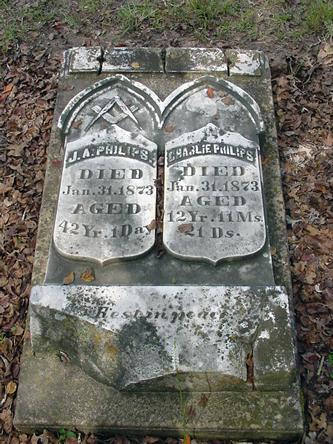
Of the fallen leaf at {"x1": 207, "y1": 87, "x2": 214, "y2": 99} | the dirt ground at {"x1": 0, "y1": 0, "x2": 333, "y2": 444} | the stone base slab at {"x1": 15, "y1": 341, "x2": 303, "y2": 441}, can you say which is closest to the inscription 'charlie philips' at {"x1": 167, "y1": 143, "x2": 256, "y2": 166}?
the fallen leaf at {"x1": 207, "y1": 87, "x2": 214, "y2": 99}

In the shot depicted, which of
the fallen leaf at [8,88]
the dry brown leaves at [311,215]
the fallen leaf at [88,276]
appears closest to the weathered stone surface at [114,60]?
the fallen leaf at [8,88]

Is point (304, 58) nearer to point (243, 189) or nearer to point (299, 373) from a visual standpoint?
point (243, 189)

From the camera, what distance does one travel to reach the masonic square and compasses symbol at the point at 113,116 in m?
4.36

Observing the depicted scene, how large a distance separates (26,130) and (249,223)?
245 cm

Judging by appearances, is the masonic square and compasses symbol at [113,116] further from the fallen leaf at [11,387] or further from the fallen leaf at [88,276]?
the fallen leaf at [11,387]

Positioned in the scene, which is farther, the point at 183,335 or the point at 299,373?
the point at 299,373

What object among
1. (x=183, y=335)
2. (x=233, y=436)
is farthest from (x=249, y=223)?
(x=233, y=436)

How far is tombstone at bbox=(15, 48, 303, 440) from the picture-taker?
331cm

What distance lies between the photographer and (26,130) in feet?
17.0

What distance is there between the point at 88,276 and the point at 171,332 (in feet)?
2.34

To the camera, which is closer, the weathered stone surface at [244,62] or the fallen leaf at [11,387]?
the fallen leaf at [11,387]

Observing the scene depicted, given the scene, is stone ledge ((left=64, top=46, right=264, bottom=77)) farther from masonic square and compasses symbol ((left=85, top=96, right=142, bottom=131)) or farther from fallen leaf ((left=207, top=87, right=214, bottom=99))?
masonic square and compasses symbol ((left=85, top=96, right=142, bottom=131))

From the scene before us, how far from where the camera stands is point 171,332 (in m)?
3.31

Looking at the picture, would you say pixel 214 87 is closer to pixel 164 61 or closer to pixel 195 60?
pixel 195 60
